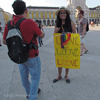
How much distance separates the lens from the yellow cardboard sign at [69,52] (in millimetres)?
1789

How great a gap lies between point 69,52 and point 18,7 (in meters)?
1.24

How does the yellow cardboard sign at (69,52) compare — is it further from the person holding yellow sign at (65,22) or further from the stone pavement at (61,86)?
the stone pavement at (61,86)

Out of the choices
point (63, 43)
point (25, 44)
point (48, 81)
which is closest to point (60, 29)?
point (63, 43)

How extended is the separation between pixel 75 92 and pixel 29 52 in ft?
3.95

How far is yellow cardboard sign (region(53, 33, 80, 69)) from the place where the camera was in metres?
1.79

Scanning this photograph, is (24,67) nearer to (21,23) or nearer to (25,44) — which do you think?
(25,44)

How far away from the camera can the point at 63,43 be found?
1815 millimetres

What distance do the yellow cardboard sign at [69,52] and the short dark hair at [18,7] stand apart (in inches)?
32.8

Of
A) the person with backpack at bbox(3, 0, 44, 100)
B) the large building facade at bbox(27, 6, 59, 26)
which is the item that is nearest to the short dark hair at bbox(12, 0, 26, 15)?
the person with backpack at bbox(3, 0, 44, 100)

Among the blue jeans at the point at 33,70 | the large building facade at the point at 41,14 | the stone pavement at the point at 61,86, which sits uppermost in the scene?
the large building facade at the point at 41,14

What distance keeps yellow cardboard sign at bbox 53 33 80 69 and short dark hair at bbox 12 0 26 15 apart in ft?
2.73

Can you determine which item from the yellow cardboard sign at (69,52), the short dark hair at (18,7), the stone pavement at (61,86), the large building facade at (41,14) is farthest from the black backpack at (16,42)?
the large building facade at (41,14)

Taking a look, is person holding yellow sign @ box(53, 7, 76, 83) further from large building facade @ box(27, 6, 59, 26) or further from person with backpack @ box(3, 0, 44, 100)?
large building facade @ box(27, 6, 59, 26)

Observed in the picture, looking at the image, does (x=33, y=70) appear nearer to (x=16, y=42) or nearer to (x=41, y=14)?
(x=16, y=42)
